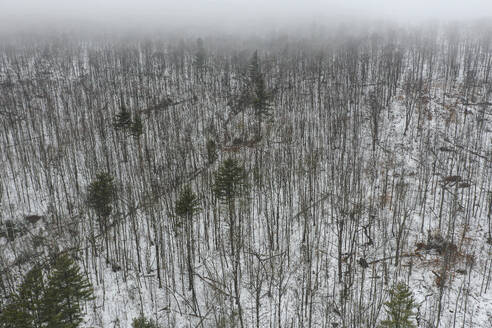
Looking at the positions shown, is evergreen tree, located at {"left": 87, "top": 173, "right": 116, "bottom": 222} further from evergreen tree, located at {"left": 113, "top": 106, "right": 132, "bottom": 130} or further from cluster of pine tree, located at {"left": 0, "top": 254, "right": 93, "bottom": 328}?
evergreen tree, located at {"left": 113, "top": 106, "right": 132, "bottom": 130}

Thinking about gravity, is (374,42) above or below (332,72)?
above

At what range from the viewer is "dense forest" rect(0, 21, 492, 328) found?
83.4 ft

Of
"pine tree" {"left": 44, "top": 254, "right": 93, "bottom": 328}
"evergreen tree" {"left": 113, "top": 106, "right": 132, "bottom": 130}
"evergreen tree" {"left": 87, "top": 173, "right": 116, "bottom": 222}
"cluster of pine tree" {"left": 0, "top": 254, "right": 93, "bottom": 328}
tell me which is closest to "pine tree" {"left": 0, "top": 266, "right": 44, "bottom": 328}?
"cluster of pine tree" {"left": 0, "top": 254, "right": 93, "bottom": 328}

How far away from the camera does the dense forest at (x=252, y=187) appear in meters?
25.4

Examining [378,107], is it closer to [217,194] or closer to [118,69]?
[217,194]

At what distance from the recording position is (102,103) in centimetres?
8144

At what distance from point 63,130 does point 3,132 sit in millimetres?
11693

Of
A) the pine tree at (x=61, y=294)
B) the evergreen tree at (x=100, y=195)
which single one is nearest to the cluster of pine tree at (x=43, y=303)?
the pine tree at (x=61, y=294)

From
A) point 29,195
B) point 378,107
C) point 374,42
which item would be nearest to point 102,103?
point 29,195

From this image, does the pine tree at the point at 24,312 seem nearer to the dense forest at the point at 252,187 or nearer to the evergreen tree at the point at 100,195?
the dense forest at the point at 252,187

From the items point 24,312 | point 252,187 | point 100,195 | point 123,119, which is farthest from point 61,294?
point 123,119

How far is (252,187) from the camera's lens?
45.3 m

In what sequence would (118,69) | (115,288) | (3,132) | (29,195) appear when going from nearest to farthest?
(115,288) < (29,195) < (3,132) < (118,69)

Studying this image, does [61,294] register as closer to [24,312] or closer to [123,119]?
[24,312]
